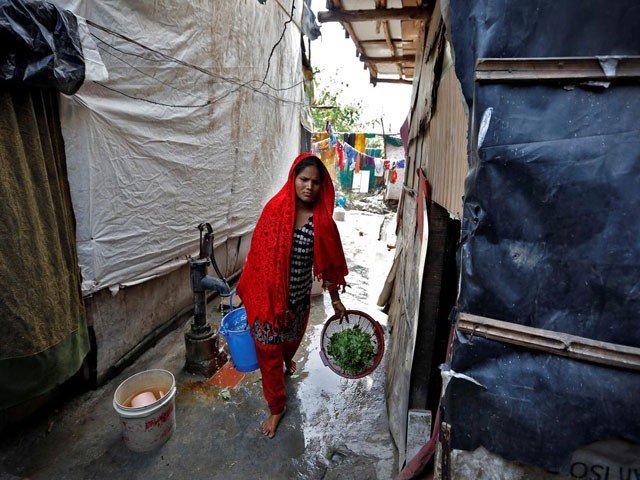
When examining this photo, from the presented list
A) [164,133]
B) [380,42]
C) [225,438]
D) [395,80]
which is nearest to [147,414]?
[225,438]

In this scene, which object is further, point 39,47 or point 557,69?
point 39,47

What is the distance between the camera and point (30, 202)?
219 cm

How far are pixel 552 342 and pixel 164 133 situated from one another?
3.97 meters

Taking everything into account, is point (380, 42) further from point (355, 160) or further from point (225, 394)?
point (355, 160)

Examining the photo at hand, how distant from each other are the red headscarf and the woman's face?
5 centimetres

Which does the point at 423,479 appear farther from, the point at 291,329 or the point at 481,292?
the point at 291,329

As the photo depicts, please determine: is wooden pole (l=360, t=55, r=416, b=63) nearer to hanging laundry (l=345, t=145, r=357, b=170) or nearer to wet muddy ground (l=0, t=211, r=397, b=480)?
wet muddy ground (l=0, t=211, r=397, b=480)

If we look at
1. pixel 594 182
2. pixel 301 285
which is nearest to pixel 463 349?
pixel 594 182

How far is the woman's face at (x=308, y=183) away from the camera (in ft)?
8.41

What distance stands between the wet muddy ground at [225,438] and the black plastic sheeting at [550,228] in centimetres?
179

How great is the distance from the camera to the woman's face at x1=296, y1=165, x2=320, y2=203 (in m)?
2.56

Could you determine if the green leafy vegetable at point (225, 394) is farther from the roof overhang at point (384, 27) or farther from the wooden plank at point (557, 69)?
the roof overhang at point (384, 27)

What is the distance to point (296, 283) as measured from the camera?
274cm

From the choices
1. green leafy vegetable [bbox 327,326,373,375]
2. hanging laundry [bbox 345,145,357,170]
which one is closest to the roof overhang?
green leafy vegetable [bbox 327,326,373,375]
